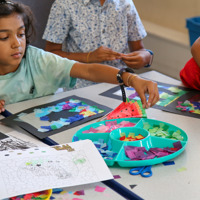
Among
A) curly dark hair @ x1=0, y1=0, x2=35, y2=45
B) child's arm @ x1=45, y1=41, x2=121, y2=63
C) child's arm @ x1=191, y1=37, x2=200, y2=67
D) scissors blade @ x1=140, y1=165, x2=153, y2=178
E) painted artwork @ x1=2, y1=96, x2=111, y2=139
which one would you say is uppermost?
curly dark hair @ x1=0, y1=0, x2=35, y2=45

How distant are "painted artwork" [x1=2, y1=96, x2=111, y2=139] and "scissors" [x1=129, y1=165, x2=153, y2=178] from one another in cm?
36

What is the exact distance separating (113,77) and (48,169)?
24.1 inches

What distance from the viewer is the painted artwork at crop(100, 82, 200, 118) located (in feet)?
4.79

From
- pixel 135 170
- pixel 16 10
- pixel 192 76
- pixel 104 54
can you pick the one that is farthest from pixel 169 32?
pixel 135 170

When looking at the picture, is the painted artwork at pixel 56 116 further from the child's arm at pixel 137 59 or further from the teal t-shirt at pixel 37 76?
the child's arm at pixel 137 59

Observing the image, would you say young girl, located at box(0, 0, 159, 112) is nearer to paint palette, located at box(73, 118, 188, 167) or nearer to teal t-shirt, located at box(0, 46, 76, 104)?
A: teal t-shirt, located at box(0, 46, 76, 104)

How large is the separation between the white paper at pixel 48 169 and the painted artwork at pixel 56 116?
0.18 metres

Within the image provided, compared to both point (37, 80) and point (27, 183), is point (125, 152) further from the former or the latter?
point (37, 80)

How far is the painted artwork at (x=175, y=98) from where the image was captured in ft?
4.79

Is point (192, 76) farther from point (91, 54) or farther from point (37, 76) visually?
point (37, 76)

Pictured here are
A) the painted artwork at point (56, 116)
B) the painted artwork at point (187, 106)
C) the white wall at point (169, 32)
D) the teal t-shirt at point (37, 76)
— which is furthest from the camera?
the white wall at point (169, 32)

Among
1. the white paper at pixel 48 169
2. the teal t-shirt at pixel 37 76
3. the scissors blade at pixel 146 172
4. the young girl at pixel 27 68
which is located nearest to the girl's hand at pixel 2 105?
the young girl at pixel 27 68

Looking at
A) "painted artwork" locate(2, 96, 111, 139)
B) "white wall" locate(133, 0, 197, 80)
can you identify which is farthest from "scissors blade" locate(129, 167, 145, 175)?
"white wall" locate(133, 0, 197, 80)

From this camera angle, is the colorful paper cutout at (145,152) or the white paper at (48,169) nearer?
the white paper at (48,169)
